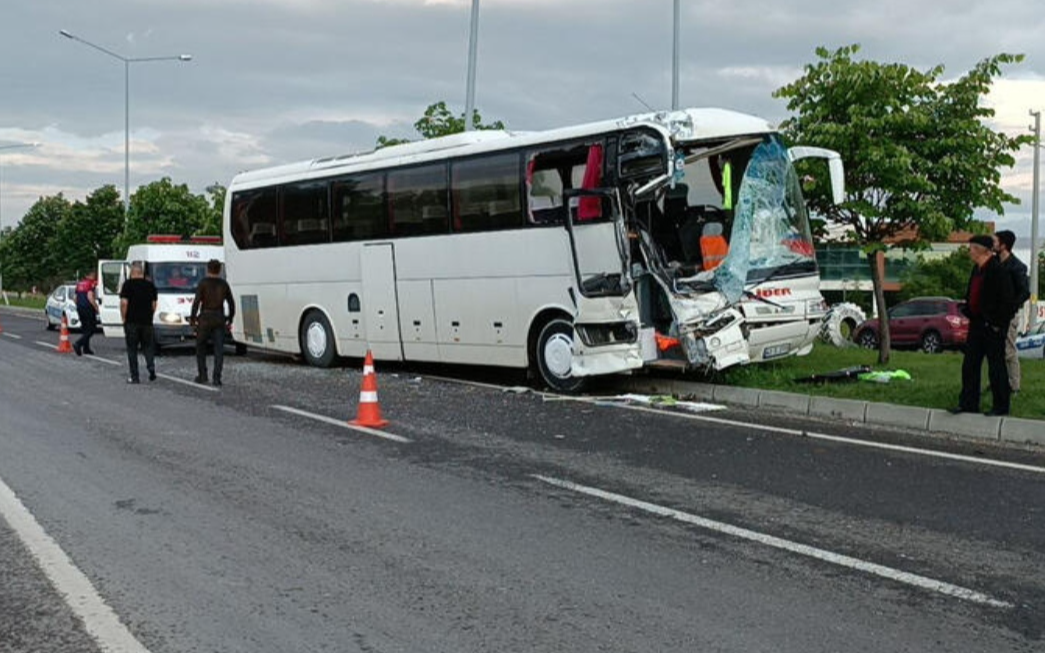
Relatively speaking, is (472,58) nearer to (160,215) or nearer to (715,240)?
(715,240)

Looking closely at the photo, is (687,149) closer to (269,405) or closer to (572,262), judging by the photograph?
(572,262)

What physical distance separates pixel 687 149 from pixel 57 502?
8.66 metres

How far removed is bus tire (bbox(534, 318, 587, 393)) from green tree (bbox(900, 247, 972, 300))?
51689mm

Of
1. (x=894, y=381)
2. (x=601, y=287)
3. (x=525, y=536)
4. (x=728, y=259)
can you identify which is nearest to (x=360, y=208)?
(x=601, y=287)

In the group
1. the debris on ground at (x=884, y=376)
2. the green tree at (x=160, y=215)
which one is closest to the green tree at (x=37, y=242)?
the green tree at (x=160, y=215)

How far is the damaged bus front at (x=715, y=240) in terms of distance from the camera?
12805 millimetres

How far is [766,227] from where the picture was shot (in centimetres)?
1323

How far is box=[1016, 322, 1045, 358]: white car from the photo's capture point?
24562mm

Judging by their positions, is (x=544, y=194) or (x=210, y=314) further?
(x=210, y=314)

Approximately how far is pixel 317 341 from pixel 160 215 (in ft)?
101

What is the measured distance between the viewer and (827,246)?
16.4m

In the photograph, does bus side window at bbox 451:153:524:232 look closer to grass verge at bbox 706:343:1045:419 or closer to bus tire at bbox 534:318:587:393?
bus tire at bbox 534:318:587:393

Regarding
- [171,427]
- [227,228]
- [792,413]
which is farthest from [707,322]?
[227,228]

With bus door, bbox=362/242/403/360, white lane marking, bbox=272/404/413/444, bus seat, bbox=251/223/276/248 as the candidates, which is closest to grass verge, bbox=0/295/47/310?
bus seat, bbox=251/223/276/248
